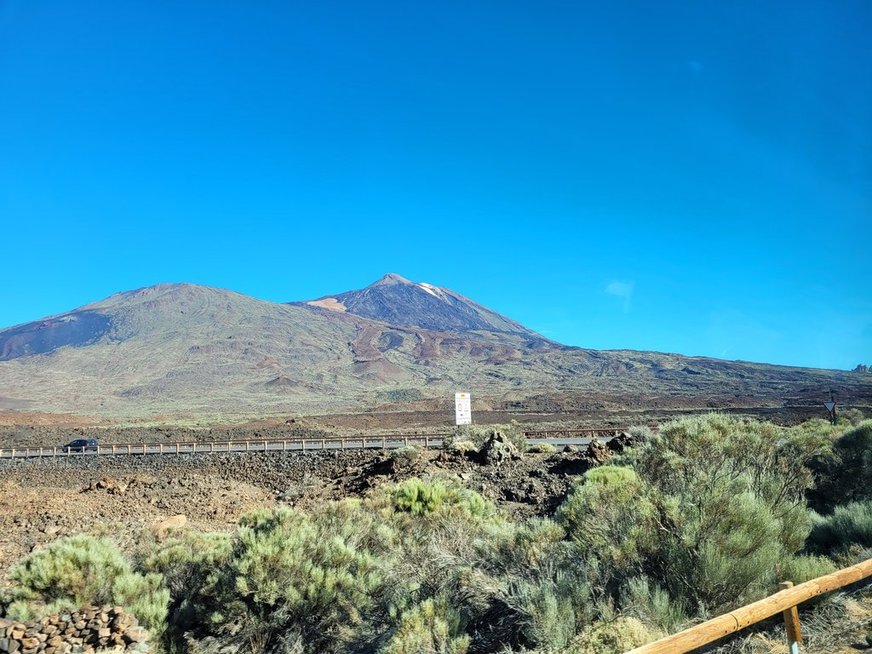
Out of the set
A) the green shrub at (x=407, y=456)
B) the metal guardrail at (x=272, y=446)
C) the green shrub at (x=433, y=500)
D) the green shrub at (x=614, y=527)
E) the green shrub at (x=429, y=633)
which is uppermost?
the green shrub at (x=614, y=527)

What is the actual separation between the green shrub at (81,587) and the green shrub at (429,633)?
3631 millimetres

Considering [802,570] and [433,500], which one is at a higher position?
[802,570]

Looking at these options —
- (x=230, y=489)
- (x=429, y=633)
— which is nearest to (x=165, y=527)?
(x=429, y=633)

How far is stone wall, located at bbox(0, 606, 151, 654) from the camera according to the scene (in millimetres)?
6254

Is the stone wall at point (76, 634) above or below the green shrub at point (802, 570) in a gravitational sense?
below

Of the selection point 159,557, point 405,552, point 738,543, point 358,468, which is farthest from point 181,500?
point 738,543

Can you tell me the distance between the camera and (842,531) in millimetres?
7633

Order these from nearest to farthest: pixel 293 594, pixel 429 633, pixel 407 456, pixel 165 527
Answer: pixel 429 633 → pixel 293 594 → pixel 165 527 → pixel 407 456

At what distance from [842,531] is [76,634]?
895cm

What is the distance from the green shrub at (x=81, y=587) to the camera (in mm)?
7355

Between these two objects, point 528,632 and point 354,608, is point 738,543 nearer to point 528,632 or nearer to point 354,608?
point 528,632

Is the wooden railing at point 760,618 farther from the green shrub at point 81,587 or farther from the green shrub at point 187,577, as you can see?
the green shrub at point 81,587

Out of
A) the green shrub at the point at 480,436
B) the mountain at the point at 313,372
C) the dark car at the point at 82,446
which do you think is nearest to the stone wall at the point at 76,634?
the green shrub at the point at 480,436

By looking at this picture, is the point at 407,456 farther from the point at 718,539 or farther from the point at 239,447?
the point at 239,447
